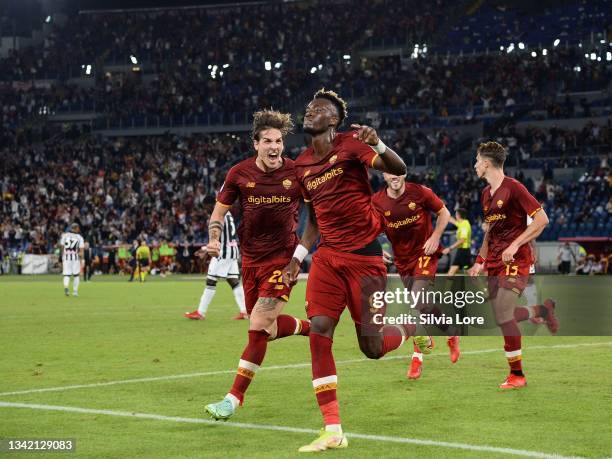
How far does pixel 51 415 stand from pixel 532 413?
4227mm

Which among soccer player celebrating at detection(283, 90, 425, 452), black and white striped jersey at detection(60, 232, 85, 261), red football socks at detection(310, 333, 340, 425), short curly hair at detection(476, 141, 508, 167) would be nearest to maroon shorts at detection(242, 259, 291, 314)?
soccer player celebrating at detection(283, 90, 425, 452)

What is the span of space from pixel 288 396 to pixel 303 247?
214 cm

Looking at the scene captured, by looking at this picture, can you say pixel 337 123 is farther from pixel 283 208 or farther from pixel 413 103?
pixel 413 103

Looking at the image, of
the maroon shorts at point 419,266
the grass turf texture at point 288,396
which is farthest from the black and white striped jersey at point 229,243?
the maroon shorts at point 419,266

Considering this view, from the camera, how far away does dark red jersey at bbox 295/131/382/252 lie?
8211mm

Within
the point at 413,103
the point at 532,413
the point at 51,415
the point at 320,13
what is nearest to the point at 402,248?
the point at 532,413

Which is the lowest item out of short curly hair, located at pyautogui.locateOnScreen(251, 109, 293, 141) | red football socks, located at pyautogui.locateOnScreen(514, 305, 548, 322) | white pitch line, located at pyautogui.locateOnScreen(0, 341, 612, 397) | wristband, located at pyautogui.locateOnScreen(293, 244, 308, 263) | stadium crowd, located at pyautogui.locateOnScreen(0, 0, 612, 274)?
white pitch line, located at pyautogui.locateOnScreen(0, 341, 612, 397)

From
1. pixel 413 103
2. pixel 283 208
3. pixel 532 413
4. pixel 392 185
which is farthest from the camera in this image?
pixel 413 103

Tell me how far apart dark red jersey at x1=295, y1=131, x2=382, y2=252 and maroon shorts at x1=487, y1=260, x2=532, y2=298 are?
3.13 meters

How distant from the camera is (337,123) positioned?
8.38 m

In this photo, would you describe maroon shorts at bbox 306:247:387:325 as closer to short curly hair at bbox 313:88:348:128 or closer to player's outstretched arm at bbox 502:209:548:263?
short curly hair at bbox 313:88:348:128

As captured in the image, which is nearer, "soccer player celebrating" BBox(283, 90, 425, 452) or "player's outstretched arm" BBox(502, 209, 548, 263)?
"soccer player celebrating" BBox(283, 90, 425, 452)

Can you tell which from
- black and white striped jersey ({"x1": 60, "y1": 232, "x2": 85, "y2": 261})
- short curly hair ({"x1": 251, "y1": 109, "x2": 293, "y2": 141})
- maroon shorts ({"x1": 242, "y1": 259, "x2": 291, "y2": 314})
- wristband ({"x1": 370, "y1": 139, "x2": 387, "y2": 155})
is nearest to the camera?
wristband ({"x1": 370, "y1": 139, "x2": 387, "y2": 155})

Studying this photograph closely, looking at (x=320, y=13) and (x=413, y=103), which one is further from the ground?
(x=320, y=13)
